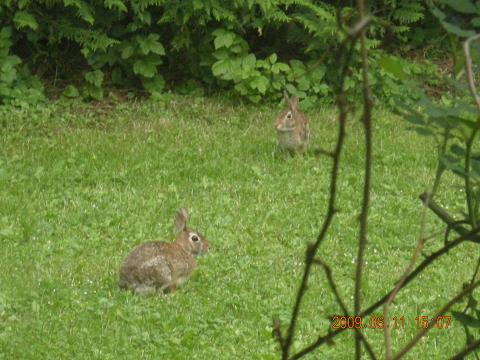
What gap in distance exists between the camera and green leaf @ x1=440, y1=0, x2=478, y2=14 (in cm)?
185

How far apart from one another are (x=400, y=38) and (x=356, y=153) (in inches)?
110

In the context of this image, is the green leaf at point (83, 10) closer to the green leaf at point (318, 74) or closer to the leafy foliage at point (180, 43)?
the leafy foliage at point (180, 43)

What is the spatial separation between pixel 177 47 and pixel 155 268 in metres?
5.16

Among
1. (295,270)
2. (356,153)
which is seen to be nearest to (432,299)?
(295,270)

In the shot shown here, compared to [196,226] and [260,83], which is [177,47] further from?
[196,226]

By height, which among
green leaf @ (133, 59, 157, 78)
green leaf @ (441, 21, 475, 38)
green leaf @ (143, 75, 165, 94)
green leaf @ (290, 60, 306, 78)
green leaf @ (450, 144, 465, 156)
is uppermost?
green leaf @ (441, 21, 475, 38)

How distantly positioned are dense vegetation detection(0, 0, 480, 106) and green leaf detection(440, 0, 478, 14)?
9656mm

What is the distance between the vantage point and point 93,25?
12.2m

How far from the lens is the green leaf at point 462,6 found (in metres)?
1.85

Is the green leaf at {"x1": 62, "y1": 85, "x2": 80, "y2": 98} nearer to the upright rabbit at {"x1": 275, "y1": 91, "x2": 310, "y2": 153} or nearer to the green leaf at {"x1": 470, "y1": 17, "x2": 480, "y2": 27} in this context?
Result: the upright rabbit at {"x1": 275, "y1": 91, "x2": 310, "y2": 153}

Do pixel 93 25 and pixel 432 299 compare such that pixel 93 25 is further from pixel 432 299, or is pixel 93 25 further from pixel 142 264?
pixel 432 299

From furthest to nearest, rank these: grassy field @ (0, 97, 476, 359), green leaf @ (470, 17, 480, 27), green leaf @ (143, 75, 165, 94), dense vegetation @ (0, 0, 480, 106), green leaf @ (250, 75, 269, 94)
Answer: green leaf @ (143, 75, 165, 94)
green leaf @ (250, 75, 269, 94)
dense vegetation @ (0, 0, 480, 106)
grassy field @ (0, 97, 476, 359)
green leaf @ (470, 17, 480, 27)

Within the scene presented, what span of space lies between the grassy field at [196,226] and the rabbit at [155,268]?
99mm

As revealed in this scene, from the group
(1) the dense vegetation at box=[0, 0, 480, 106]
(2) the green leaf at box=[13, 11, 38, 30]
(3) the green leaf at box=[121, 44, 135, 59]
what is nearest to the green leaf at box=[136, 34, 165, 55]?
(1) the dense vegetation at box=[0, 0, 480, 106]
